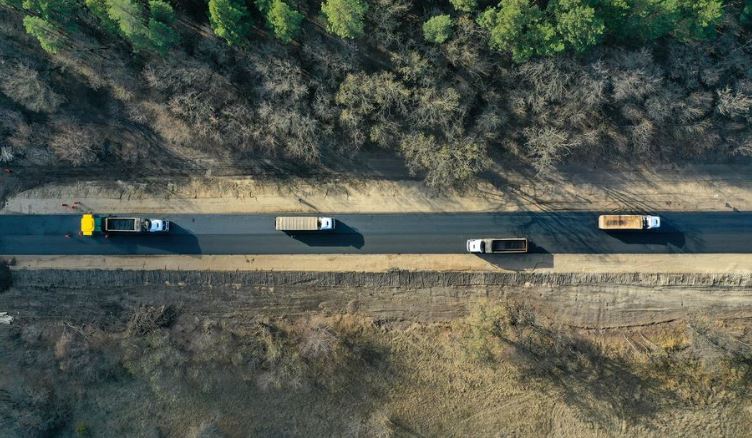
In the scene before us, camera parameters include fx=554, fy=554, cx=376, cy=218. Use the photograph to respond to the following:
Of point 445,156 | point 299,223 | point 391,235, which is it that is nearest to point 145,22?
point 299,223

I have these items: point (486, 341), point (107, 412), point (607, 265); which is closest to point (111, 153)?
point (107, 412)

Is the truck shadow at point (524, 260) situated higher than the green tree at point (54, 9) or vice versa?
the green tree at point (54, 9)

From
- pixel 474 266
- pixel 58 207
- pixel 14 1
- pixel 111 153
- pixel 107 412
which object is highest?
pixel 14 1

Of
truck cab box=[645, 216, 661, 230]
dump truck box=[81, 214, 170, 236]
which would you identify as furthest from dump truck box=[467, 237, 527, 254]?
dump truck box=[81, 214, 170, 236]

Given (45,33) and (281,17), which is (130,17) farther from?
(281,17)

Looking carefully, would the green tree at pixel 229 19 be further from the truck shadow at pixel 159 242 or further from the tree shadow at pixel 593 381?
the tree shadow at pixel 593 381

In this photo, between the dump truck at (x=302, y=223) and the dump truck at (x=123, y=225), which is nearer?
the dump truck at (x=302, y=223)

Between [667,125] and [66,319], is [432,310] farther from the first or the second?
[66,319]

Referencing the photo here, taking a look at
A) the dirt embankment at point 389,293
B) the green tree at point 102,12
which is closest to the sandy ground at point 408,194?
the dirt embankment at point 389,293
